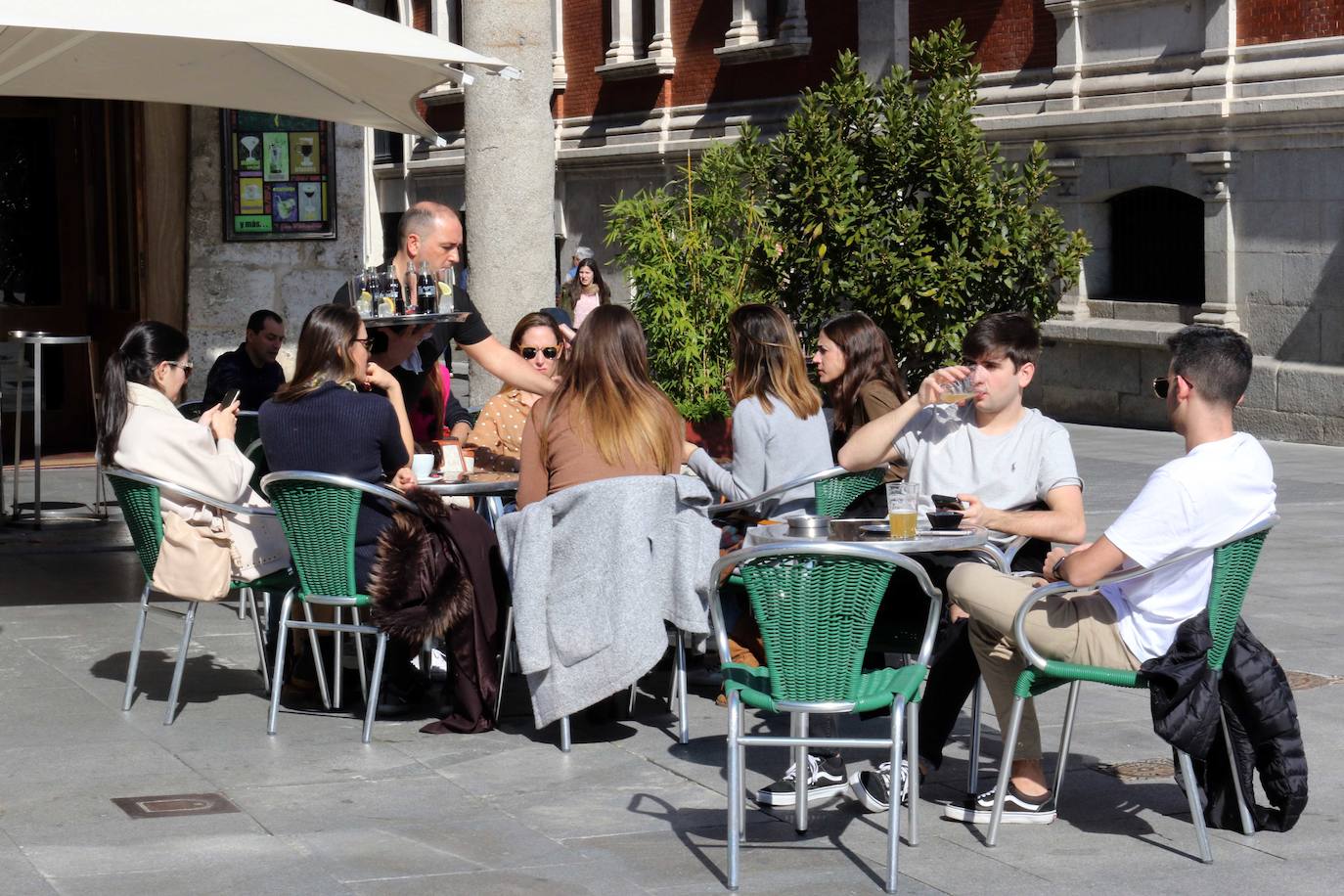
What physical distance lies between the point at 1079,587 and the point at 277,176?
7.77 meters

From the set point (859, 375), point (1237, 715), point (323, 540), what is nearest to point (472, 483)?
point (323, 540)

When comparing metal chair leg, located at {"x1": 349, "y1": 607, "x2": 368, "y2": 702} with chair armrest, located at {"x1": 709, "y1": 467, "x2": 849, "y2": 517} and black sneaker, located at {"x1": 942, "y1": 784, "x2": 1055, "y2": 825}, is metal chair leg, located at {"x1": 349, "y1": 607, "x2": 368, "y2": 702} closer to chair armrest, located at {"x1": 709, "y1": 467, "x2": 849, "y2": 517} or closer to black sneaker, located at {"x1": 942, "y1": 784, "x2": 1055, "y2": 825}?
chair armrest, located at {"x1": 709, "y1": 467, "x2": 849, "y2": 517}

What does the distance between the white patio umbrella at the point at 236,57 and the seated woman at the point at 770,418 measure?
5.75 feet

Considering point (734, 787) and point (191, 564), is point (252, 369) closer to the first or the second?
point (191, 564)

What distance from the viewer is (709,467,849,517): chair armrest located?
6520 mm

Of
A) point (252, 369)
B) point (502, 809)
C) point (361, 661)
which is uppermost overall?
point (252, 369)

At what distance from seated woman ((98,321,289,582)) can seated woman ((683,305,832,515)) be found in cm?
155

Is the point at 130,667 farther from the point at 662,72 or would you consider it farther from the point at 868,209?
the point at 662,72

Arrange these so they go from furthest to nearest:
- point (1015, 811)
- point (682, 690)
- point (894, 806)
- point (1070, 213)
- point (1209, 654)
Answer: point (1070, 213), point (682, 690), point (1015, 811), point (1209, 654), point (894, 806)

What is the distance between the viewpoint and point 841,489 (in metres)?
6.79

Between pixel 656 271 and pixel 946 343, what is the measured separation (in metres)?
1.56

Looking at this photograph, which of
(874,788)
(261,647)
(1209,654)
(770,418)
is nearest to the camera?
(1209,654)

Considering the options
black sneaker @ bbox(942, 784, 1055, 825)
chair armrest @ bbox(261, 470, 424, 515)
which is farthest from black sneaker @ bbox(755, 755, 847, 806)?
chair armrest @ bbox(261, 470, 424, 515)

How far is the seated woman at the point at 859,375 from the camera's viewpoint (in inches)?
278
